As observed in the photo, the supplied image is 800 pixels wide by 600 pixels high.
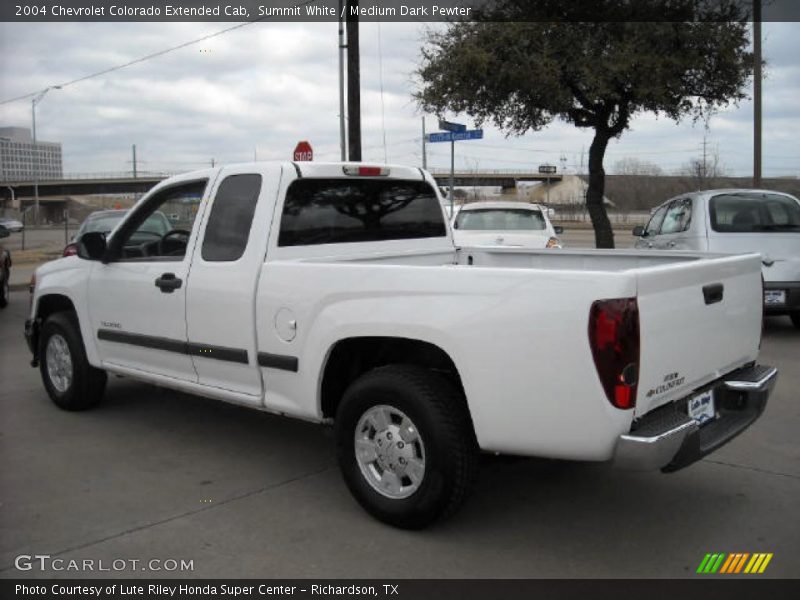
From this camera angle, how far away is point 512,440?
10.9 feet

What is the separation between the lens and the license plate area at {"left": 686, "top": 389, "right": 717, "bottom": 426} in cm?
358

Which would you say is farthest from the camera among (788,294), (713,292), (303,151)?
(303,151)

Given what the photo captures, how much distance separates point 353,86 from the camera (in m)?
14.3

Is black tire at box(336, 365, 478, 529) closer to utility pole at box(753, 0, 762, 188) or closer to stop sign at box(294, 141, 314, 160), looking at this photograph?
utility pole at box(753, 0, 762, 188)

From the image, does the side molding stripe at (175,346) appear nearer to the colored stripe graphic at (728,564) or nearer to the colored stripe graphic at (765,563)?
the colored stripe graphic at (728,564)

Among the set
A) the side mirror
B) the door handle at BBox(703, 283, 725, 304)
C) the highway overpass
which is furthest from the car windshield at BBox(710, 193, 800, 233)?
the highway overpass

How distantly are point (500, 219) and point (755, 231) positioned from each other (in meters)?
4.36

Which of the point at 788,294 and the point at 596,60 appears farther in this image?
the point at 596,60

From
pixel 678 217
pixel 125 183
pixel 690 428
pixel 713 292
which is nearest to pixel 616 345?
pixel 690 428

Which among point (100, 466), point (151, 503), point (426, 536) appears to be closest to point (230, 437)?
point (100, 466)

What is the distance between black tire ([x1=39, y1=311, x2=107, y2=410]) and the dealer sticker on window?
4.30 m

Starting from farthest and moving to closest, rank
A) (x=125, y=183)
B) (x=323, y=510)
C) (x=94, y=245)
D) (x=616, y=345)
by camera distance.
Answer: (x=125, y=183) < (x=94, y=245) < (x=323, y=510) < (x=616, y=345)

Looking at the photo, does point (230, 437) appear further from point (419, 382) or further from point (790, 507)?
point (790, 507)
